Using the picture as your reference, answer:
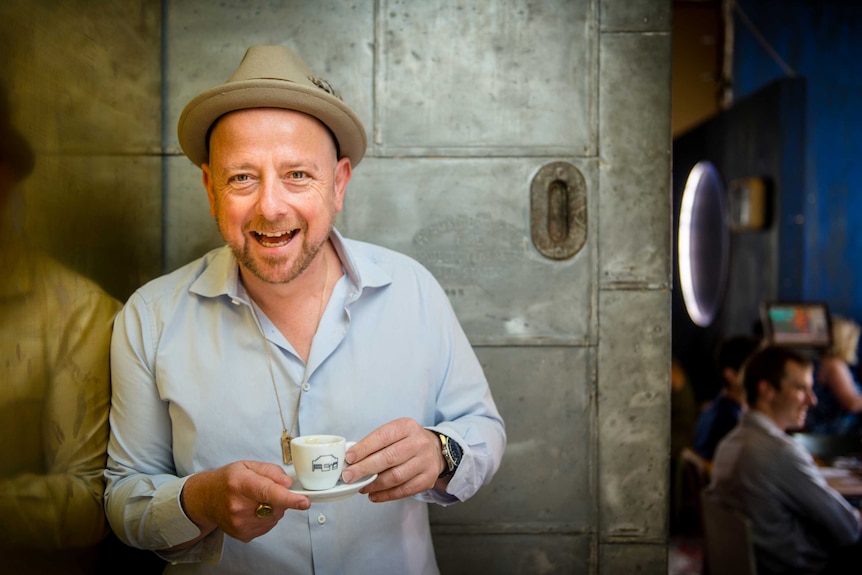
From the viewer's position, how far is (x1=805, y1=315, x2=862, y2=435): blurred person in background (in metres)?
5.31

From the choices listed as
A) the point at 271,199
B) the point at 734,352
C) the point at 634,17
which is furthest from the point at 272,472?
the point at 734,352

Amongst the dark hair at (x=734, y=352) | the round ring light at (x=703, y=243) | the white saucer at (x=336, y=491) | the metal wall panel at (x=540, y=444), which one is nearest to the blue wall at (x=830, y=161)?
the dark hair at (x=734, y=352)

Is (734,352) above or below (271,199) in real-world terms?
below

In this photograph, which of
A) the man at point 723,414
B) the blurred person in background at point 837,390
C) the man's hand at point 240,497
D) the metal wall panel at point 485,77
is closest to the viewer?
the man's hand at point 240,497

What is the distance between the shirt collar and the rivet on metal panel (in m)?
0.60

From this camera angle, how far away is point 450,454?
171 centimetres

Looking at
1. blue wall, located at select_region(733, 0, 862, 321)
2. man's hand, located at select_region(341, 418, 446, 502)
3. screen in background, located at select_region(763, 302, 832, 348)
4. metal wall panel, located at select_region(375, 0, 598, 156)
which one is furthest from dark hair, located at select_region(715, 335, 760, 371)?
man's hand, located at select_region(341, 418, 446, 502)

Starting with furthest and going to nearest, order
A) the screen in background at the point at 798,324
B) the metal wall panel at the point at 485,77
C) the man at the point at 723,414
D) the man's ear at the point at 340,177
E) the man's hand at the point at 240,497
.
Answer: the screen in background at the point at 798,324 → the man at the point at 723,414 → the metal wall panel at the point at 485,77 → the man's ear at the point at 340,177 → the man's hand at the point at 240,497

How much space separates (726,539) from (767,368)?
92 cm

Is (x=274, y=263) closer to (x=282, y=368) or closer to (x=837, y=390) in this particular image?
(x=282, y=368)

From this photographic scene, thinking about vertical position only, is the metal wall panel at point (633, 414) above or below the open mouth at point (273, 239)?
below

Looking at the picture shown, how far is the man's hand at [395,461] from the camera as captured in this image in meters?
1.52

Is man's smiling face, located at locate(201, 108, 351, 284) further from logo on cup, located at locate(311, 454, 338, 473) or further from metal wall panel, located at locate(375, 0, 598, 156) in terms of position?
metal wall panel, located at locate(375, 0, 598, 156)

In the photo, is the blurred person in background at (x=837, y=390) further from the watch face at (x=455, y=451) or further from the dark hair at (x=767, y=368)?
the watch face at (x=455, y=451)
